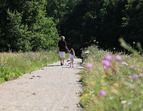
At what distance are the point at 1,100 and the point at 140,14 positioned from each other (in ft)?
180

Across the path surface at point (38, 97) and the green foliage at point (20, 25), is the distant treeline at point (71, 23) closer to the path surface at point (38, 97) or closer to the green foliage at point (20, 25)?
the green foliage at point (20, 25)

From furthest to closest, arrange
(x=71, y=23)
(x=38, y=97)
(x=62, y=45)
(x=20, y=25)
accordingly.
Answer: (x=71, y=23), (x=20, y=25), (x=62, y=45), (x=38, y=97)

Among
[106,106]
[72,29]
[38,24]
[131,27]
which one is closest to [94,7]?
[72,29]

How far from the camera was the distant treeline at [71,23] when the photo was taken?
144 ft

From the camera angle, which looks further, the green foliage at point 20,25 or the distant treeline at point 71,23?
the distant treeline at point 71,23

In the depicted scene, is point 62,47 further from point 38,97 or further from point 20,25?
point 20,25

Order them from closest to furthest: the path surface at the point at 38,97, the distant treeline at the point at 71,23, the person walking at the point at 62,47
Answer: the path surface at the point at 38,97 < the person walking at the point at 62,47 < the distant treeline at the point at 71,23

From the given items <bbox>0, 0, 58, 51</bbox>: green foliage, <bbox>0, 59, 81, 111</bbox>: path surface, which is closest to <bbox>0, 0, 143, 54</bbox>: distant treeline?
<bbox>0, 0, 58, 51</bbox>: green foliage

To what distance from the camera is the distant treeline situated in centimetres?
4378

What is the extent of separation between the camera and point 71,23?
83.4m

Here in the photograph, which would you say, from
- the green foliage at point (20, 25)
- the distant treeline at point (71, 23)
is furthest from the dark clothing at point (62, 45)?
the green foliage at point (20, 25)

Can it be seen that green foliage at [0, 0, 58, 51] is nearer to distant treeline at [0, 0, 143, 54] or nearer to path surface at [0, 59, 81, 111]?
distant treeline at [0, 0, 143, 54]

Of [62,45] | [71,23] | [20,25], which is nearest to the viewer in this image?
[62,45]

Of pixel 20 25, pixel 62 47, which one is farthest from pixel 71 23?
pixel 62 47
